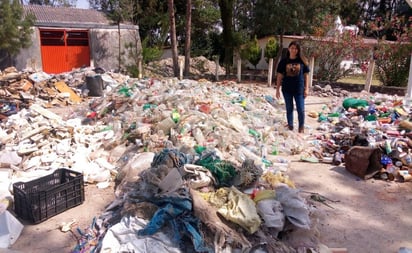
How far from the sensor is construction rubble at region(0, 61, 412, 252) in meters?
2.56

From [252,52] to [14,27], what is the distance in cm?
1249

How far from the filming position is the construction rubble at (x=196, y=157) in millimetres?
2561

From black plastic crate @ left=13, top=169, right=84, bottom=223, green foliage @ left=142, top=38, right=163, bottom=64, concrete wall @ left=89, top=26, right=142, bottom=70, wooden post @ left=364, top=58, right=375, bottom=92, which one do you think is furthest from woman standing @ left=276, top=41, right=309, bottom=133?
concrete wall @ left=89, top=26, right=142, bottom=70

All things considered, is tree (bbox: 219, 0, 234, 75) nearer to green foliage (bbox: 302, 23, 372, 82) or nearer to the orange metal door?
green foliage (bbox: 302, 23, 372, 82)

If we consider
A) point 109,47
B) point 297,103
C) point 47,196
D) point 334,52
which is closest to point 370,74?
point 334,52

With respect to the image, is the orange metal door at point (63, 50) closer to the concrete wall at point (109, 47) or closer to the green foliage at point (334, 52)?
the concrete wall at point (109, 47)

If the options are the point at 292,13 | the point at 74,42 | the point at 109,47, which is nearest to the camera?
the point at 292,13

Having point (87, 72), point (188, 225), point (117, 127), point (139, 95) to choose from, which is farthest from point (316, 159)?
point (87, 72)

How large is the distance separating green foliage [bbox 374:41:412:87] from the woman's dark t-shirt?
7.26 meters

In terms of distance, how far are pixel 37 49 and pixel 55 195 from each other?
13812 mm

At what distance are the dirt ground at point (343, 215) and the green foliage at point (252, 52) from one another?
14651 millimetres

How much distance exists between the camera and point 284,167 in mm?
4375

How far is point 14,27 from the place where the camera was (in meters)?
12.3

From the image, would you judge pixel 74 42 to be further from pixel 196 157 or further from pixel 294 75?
pixel 196 157
